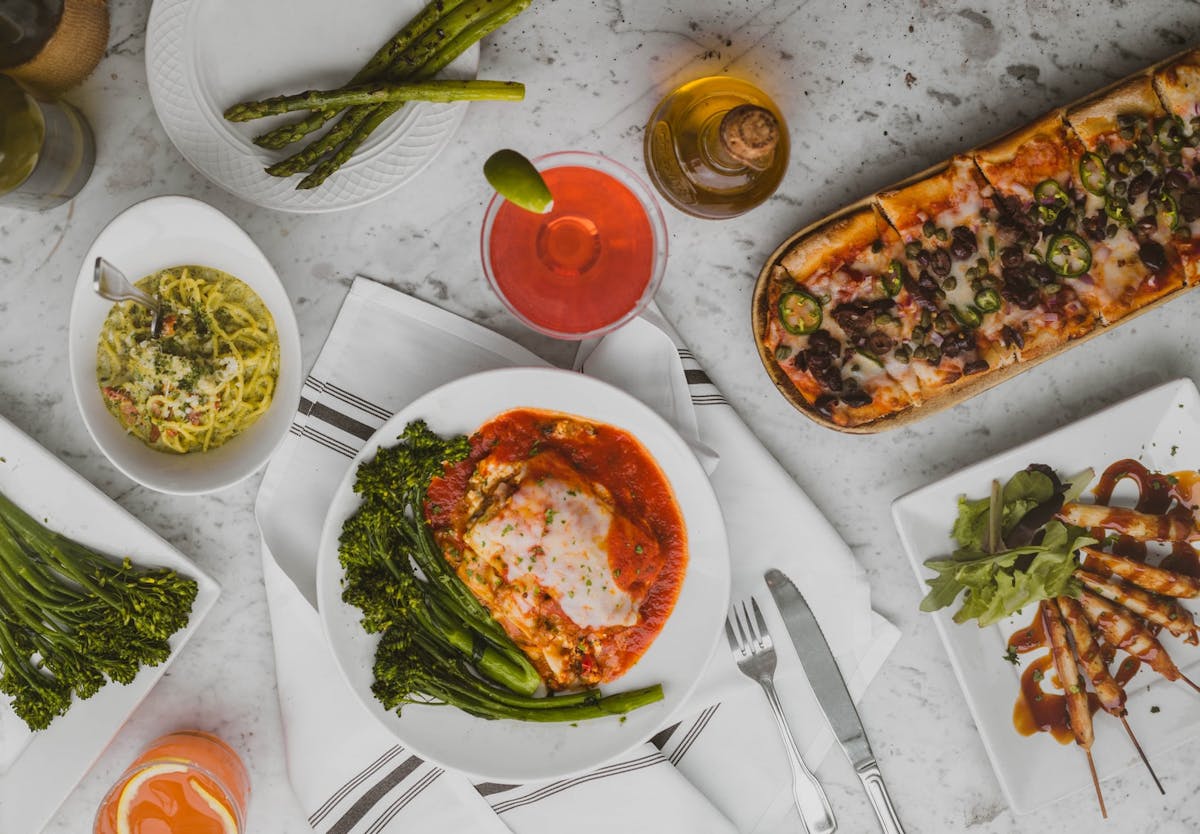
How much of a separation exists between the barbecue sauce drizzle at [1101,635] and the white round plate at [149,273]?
10.6ft

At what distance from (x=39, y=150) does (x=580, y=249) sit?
205 cm

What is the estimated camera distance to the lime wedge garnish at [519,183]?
2.78 metres

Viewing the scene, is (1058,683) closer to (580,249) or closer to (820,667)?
(820,667)

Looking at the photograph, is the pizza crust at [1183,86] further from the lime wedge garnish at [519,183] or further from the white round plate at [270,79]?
the white round plate at [270,79]

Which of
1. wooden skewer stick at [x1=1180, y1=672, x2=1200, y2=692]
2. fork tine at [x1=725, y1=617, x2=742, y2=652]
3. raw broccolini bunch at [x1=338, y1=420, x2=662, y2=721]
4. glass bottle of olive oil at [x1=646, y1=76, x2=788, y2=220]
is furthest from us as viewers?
wooden skewer stick at [x1=1180, y1=672, x2=1200, y2=692]

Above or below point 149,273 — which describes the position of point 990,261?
below

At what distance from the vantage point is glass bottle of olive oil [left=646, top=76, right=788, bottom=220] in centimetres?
323

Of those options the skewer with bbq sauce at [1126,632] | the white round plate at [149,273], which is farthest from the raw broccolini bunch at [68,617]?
the skewer with bbq sauce at [1126,632]

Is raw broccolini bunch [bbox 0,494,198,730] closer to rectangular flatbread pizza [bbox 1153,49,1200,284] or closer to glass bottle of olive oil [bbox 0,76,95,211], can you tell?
Result: glass bottle of olive oil [bbox 0,76,95,211]

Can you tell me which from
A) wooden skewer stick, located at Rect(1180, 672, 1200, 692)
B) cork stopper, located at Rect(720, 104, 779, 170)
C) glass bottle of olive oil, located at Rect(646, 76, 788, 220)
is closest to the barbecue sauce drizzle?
wooden skewer stick, located at Rect(1180, 672, 1200, 692)

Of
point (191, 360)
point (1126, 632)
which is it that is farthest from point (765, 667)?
point (191, 360)

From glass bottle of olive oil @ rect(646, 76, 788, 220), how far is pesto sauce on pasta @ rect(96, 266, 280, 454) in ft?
5.44

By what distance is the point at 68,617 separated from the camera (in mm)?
3316

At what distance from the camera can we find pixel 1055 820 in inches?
Result: 150
